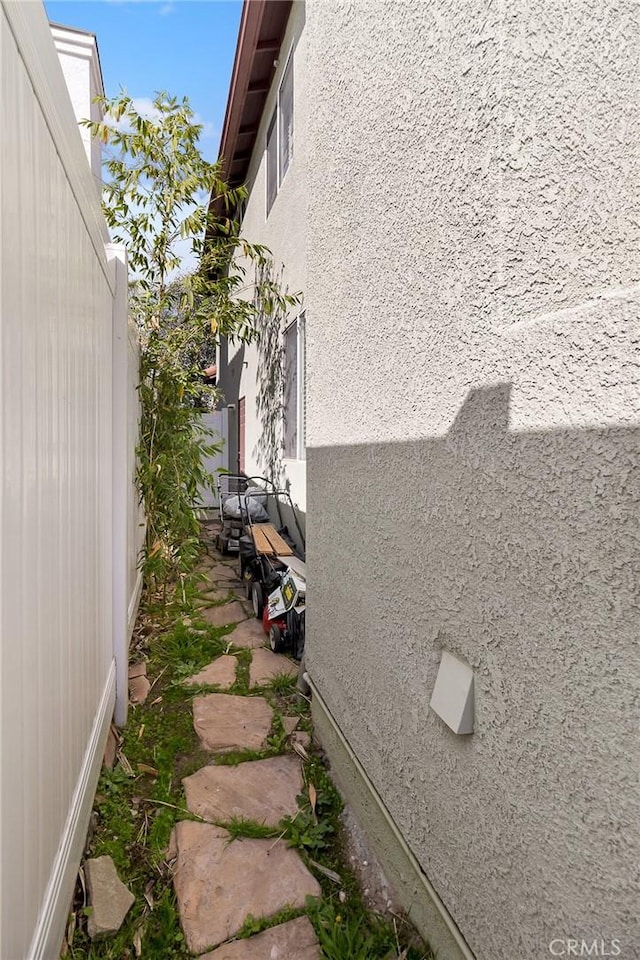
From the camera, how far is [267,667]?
13.6ft

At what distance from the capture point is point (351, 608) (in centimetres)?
270

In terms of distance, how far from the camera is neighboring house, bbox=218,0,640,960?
113cm

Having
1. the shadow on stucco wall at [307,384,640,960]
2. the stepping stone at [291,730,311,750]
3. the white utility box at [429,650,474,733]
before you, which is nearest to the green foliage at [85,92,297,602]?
the stepping stone at [291,730,311,750]

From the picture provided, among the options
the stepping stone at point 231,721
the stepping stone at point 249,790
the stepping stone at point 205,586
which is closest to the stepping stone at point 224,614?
the stepping stone at point 205,586

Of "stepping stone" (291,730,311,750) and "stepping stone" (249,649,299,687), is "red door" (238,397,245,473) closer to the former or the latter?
"stepping stone" (249,649,299,687)

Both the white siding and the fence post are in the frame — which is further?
the fence post

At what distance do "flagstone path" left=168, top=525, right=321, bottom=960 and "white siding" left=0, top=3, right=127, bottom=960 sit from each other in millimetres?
474

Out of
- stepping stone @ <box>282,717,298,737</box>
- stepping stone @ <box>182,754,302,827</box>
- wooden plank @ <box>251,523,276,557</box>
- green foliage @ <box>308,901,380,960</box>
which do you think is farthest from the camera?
wooden plank @ <box>251,523,276,557</box>

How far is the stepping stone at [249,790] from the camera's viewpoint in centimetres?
264

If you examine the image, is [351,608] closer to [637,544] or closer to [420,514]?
[420,514]

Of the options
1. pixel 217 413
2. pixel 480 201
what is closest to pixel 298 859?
pixel 480 201

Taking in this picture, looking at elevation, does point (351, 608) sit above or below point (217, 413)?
below

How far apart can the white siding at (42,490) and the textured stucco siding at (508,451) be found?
1124 mm

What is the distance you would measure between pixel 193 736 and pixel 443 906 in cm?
192
